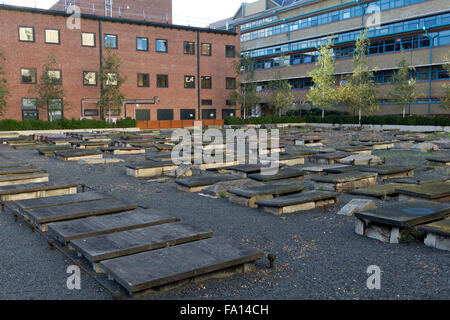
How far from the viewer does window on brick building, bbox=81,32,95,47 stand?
42.6 m

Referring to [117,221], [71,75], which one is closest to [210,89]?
[71,75]

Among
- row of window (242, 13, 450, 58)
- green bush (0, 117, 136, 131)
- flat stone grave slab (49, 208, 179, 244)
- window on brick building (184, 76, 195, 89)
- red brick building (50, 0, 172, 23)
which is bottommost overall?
flat stone grave slab (49, 208, 179, 244)

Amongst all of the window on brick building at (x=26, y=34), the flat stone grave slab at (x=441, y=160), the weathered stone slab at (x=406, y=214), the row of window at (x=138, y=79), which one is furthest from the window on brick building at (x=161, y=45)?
the weathered stone slab at (x=406, y=214)

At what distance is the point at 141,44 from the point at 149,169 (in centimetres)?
3515

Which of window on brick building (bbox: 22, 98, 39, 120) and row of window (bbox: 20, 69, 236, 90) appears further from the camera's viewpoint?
row of window (bbox: 20, 69, 236, 90)

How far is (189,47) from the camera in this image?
161 feet

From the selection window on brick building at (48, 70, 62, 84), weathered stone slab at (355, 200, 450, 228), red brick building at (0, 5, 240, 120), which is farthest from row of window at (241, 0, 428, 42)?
weathered stone slab at (355, 200, 450, 228)

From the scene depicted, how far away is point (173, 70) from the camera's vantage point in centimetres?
4803

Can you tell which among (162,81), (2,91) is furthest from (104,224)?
(162,81)

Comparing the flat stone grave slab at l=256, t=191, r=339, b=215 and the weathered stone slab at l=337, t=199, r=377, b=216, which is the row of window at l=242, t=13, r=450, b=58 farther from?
the weathered stone slab at l=337, t=199, r=377, b=216

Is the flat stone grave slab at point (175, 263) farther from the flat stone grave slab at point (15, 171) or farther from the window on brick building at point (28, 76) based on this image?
the window on brick building at point (28, 76)

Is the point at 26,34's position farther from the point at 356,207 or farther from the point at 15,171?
the point at 356,207

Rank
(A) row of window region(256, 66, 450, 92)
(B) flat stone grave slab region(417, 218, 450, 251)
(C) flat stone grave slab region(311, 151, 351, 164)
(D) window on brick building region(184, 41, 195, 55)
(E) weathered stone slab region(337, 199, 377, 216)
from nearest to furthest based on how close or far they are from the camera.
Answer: (B) flat stone grave slab region(417, 218, 450, 251) < (E) weathered stone slab region(337, 199, 377, 216) < (C) flat stone grave slab region(311, 151, 351, 164) < (A) row of window region(256, 66, 450, 92) < (D) window on brick building region(184, 41, 195, 55)

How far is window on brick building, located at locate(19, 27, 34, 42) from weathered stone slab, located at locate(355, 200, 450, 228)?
40.8 m
